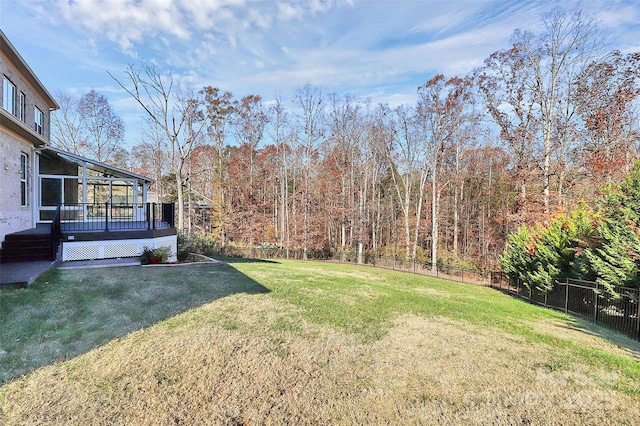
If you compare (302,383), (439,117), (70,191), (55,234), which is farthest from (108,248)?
(439,117)

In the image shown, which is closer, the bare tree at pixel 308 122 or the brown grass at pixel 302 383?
the brown grass at pixel 302 383

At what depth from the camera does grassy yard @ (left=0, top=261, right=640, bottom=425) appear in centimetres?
293

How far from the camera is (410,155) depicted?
2352 centimetres

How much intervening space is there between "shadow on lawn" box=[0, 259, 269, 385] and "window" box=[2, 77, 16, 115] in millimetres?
5908

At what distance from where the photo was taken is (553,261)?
9.90 metres

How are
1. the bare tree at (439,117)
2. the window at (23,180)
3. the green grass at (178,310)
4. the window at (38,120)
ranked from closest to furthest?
the green grass at (178,310), the window at (23,180), the window at (38,120), the bare tree at (439,117)

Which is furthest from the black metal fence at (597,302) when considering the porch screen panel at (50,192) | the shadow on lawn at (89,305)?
the porch screen panel at (50,192)

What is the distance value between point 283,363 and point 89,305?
3755mm

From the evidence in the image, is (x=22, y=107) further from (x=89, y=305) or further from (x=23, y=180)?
(x=89, y=305)

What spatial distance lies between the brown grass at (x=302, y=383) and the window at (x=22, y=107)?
10.4m

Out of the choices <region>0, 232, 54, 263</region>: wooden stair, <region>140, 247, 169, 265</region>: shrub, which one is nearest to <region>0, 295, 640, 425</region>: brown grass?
<region>140, 247, 169, 265</region>: shrub

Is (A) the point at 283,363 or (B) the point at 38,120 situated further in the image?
(B) the point at 38,120

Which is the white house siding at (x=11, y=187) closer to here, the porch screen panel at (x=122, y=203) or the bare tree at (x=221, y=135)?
the porch screen panel at (x=122, y=203)

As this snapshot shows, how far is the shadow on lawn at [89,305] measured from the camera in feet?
12.2
